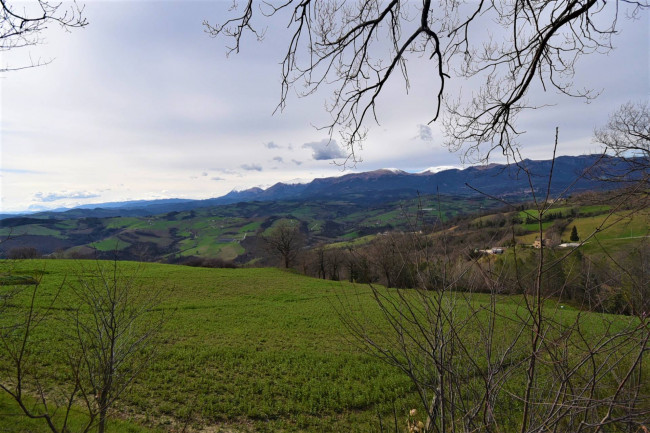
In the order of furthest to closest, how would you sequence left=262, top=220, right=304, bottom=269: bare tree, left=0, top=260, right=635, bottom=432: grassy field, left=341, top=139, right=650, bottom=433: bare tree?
left=262, top=220, right=304, bottom=269: bare tree
left=0, top=260, right=635, bottom=432: grassy field
left=341, top=139, right=650, bottom=433: bare tree

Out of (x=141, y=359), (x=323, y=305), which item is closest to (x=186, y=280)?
(x=323, y=305)

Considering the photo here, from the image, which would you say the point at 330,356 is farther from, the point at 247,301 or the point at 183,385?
the point at 247,301

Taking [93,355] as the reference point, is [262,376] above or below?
below

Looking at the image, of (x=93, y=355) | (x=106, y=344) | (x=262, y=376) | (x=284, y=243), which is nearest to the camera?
(x=106, y=344)

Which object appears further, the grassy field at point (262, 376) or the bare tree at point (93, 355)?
the grassy field at point (262, 376)

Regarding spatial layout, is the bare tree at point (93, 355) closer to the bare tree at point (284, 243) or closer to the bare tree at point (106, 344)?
the bare tree at point (106, 344)

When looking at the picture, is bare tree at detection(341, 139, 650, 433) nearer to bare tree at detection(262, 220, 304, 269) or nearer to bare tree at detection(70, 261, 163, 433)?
bare tree at detection(70, 261, 163, 433)

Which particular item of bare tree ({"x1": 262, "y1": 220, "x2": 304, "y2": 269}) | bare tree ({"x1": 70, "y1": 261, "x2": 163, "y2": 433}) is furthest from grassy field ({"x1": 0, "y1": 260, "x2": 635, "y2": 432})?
bare tree ({"x1": 262, "y1": 220, "x2": 304, "y2": 269})

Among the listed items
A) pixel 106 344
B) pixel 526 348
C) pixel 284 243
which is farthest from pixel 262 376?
pixel 284 243

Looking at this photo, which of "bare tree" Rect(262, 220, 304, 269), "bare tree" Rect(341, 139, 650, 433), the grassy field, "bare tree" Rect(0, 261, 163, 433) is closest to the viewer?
"bare tree" Rect(341, 139, 650, 433)

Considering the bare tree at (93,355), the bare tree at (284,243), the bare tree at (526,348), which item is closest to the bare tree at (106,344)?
the bare tree at (93,355)

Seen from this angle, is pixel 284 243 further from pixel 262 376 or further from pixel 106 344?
pixel 106 344

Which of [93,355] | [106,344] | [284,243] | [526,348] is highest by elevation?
[526,348]

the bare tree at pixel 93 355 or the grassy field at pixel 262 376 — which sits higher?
the bare tree at pixel 93 355
